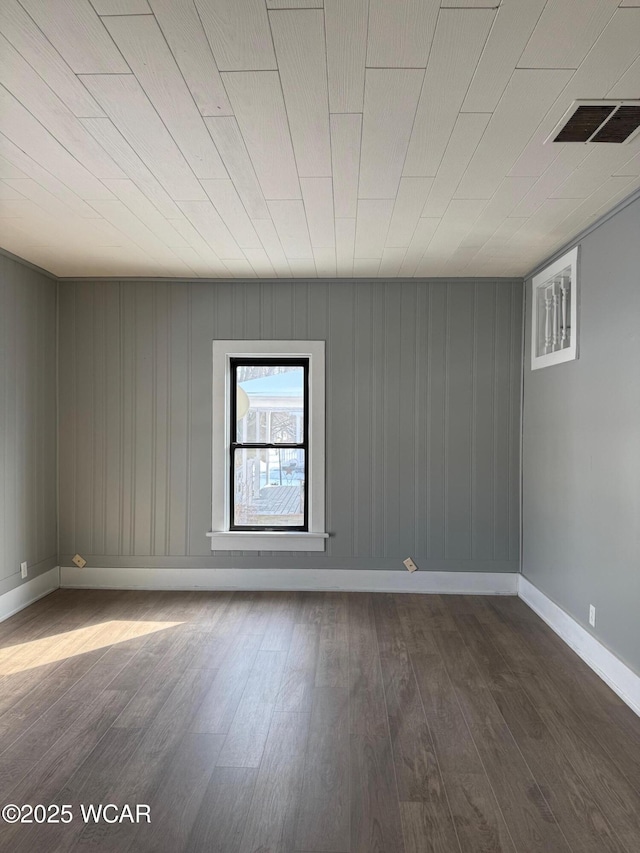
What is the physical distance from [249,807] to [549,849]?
3.40 feet

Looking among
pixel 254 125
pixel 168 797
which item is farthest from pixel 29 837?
pixel 254 125

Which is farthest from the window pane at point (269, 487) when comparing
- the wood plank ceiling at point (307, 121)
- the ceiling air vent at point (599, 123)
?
the ceiling air vent at point (599, 123)

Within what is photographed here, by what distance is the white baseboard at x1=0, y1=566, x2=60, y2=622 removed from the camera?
4200mm

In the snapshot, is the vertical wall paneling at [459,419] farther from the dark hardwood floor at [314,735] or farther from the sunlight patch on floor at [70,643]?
the sunlight patch on floor at [70,643]

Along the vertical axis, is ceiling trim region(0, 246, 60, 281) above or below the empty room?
above

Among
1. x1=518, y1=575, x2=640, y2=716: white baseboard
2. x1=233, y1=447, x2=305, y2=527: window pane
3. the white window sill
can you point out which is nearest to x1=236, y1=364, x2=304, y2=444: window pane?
x1=233, y1=447, x2=305, y2=527: window pane

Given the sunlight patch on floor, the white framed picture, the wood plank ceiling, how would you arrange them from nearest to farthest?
the wood plank ceiling, the sunlight patch on floor, the white framed picture

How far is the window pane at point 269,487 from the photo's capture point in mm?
5020

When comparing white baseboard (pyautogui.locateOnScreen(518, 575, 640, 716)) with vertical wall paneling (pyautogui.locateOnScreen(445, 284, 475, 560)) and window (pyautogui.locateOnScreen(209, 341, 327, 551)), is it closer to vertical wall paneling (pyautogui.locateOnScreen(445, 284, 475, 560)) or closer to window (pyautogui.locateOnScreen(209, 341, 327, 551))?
vertical wall paneling (pyautogui.locateOnScreen(445, 284, 475, 560))

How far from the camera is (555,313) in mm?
4125

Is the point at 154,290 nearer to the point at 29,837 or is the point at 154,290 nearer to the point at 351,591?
the point at 351,591

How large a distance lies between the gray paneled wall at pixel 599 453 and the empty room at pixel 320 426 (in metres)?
0.03

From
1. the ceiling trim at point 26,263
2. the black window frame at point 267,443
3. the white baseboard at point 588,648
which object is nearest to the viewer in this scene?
the white baseboard at point 588,648

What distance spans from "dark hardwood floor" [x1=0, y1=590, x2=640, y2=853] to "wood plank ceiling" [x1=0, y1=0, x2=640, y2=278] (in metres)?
2.51
